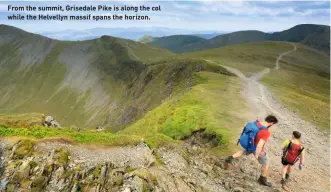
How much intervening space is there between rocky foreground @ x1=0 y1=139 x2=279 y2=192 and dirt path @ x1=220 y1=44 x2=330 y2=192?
371cm

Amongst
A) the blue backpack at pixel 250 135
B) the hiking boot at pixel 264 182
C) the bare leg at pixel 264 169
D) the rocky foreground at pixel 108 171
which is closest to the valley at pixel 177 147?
the rocky foreground at pixel 108 171

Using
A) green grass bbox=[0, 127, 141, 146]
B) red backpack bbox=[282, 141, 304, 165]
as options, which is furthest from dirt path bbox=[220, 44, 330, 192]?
green grass bbox=[0, 127, 141, 146]

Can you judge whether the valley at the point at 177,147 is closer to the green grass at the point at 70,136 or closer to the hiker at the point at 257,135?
the green grass at the point at 70,136

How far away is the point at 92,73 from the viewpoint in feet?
635

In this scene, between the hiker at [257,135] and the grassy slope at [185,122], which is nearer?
the hiker at [257,135]

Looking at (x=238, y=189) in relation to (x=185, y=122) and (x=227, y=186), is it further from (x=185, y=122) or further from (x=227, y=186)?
(x=185, y=122)

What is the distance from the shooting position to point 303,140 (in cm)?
3753

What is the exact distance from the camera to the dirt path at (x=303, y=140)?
26.9 m

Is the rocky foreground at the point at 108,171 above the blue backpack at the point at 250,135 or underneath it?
underneath

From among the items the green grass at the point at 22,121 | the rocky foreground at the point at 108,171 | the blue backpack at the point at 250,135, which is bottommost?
the rocky foreground at the point at 108,171

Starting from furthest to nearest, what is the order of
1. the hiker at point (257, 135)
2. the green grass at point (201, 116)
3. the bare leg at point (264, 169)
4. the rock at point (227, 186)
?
the green grass at point (201, 116) < the rock at point (227, 186) < the bare leg at point (264, 169) < the hiker at point (257, 135)

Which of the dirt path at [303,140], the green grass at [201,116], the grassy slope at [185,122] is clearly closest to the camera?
the grassy slope at [185,122]

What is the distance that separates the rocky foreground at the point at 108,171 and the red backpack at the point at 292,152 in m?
2.72

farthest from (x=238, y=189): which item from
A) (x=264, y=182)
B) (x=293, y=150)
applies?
(x=293, y=150)
